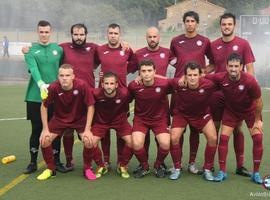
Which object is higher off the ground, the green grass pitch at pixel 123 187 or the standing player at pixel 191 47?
the standing player at pixel 191 47

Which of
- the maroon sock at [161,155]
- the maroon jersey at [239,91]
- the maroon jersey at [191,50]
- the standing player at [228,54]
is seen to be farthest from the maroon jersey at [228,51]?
the maroon sock at [161,155]

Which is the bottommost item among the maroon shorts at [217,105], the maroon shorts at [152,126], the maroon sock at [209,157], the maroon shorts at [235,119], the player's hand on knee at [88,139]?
the maroon sock at [209,157]

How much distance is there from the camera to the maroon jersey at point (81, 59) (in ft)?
19.9

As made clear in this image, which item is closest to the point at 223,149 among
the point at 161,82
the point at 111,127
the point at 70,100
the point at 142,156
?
the point at 142,156

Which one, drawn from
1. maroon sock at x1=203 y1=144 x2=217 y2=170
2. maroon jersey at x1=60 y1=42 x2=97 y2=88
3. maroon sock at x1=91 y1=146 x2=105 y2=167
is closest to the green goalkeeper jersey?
maroon jersey at x1=60 y1=42 x2=97 y2=88

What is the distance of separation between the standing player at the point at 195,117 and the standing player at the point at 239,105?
0.11 meters

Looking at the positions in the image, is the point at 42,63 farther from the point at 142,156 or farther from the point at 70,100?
the point at 142,156

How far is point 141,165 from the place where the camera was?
5938 mm

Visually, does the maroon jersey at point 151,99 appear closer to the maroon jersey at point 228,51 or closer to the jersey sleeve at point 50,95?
the maroon jersey at point 228,51

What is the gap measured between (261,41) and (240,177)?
52.2 feet

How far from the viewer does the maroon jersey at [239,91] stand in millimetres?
5535

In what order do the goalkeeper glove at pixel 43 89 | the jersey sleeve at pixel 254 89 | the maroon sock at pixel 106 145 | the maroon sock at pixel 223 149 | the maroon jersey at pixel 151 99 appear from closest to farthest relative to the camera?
the jersey sleeve at pixel 254 89, the goalkeeper glove at pixel 43 89, the maroon sock at pixel 223 149, the maroon jersey at pixel 151 99, the maroon sock at pixel 106 145

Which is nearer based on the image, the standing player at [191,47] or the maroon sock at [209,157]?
the maroon sock at [209,157]

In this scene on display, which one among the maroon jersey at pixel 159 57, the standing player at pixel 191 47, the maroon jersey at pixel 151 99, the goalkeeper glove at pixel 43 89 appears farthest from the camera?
the maroon jersey at pixel 159 57
